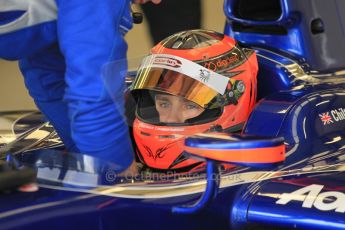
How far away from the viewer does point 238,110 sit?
1.21 m

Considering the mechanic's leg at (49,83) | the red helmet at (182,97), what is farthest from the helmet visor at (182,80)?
the mechanic's leg at (49,83)

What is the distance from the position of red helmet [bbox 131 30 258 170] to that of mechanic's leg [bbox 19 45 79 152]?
16 centimetres

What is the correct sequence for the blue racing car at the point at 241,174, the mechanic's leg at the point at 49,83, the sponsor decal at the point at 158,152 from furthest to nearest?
the sponsor decal at the point at 158,152, the mechanic's leg at the point at 49,83, the blue racing car at the point at 241,174

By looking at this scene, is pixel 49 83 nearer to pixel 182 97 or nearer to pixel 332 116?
pixel 182 97

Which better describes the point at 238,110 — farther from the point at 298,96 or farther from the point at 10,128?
the point at 10,128

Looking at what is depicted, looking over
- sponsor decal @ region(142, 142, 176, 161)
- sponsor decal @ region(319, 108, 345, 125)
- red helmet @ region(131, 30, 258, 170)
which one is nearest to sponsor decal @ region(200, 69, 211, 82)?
red helmet @ region(131, 30, 258, 170)

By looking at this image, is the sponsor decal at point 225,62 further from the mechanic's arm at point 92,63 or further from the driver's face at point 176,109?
the mechanic's arm at point 92,63

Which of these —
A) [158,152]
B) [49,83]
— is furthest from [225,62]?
[49,83]

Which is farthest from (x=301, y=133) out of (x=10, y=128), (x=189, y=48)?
(x=10, y=128)

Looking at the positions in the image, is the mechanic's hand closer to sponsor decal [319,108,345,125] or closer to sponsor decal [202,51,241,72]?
sponsor decal [202,51,241,72]

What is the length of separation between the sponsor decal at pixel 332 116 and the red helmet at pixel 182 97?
0.50 ft

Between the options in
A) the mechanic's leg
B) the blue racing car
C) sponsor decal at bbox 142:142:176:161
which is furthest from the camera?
sponsor decal at bbox 142:142:176:161

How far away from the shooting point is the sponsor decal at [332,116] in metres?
1.22

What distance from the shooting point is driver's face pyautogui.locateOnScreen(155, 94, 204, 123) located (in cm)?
116
